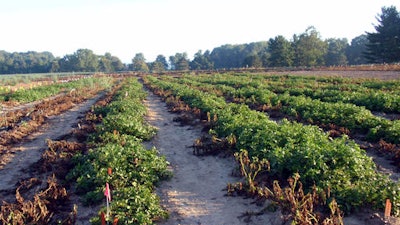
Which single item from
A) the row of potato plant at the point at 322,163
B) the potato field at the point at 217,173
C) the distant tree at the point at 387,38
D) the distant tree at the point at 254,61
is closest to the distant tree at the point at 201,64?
the distant tree at the point at 254,61

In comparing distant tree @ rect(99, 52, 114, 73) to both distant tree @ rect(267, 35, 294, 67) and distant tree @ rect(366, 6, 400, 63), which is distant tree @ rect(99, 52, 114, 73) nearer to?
distant tree @ rect(267, 35, 294, 67)

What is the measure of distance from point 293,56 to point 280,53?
4.20m

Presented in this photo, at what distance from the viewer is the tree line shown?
5522 centimetres

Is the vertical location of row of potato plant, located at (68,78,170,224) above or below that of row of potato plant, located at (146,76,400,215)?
below

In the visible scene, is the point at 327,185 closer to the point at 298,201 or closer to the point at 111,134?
the point at 298,201

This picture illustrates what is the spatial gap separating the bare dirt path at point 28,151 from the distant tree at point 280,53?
62.3 meters

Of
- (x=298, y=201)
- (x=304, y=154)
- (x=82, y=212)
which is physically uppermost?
(x=304, y=154)

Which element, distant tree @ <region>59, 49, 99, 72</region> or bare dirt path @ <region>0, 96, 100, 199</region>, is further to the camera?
distant tree @ <region>59, 49, 99, 72</region>

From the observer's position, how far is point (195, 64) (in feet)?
334

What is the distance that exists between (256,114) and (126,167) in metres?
5.50

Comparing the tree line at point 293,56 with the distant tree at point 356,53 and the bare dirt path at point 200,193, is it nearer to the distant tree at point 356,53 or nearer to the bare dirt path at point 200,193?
the distant tree at point 356,53

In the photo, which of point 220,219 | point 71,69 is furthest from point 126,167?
point 71,69

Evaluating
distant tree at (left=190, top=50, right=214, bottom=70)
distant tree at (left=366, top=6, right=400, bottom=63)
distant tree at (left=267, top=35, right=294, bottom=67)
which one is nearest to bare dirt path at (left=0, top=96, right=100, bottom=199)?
distant tree at (left=366, top=6, right=400, bottom=63)

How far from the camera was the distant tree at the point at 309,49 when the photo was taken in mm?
75875
